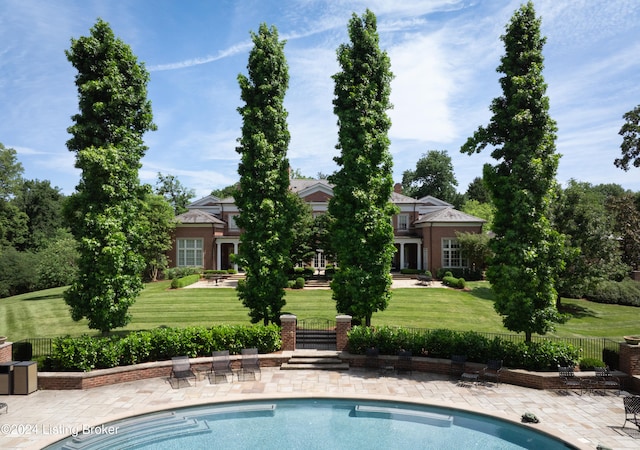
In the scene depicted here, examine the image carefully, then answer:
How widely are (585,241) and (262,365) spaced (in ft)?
80.9

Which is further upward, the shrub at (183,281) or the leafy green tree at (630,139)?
the leafy green tree at (630,139)

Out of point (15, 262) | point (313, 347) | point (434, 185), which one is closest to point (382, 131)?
point (313, 347)

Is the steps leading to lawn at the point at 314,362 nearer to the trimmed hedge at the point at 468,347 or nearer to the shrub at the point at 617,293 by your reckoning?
the trimmed hedge at the point at 468,347

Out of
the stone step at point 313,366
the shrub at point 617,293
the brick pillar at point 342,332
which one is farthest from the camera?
the shrub at point 617,293

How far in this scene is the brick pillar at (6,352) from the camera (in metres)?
14.5

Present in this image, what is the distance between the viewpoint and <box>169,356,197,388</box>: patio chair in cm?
1520

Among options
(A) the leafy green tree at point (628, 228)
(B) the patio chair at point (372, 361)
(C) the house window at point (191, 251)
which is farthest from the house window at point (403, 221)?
(B) the patio chair at point (372, 361)

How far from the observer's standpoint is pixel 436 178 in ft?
300

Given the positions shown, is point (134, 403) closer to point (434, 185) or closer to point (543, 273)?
point (543, 273)

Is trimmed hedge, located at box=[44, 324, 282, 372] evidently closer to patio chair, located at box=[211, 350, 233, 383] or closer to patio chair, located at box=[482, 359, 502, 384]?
patio chair, located at box=[211, 350, 233, 383]

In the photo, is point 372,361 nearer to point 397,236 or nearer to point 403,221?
point 397,236

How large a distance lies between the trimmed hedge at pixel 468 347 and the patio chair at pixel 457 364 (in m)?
0.44

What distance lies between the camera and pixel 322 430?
11.6 meters

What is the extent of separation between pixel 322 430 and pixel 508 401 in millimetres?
6330
